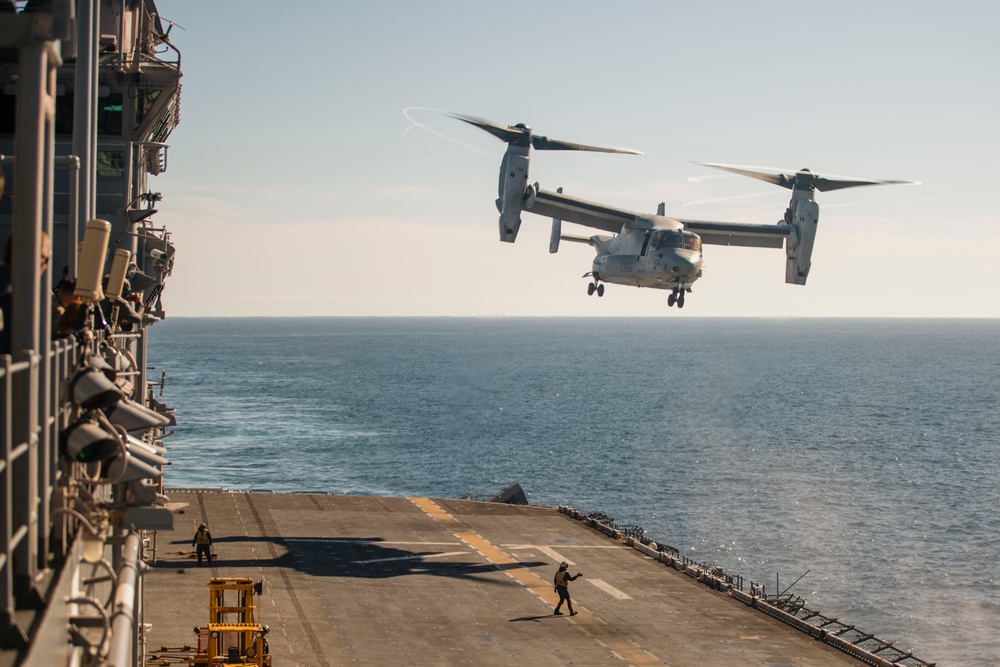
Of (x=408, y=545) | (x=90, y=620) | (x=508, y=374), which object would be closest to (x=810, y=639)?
(x=408, y=545)

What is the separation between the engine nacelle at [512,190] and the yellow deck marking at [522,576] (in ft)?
39.4

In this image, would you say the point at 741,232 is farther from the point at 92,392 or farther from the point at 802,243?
the point at 92,392

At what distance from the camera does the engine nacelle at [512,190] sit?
47.8m

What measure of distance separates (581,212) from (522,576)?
80.0ft

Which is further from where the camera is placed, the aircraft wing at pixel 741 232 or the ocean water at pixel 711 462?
the aircraft wing at pixel 741 232

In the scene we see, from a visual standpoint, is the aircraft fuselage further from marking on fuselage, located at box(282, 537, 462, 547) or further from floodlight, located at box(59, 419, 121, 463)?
floodlight, located at box(59, 419, 121, 463)

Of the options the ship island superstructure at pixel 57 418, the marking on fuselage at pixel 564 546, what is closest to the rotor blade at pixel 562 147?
the marking on fuselage at pixel 564 546

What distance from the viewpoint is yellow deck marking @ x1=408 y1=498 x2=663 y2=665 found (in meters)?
25.9

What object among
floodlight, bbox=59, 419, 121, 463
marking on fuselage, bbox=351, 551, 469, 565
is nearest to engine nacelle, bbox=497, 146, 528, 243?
marking on fuselage, bbox=351, 551, 469, 565

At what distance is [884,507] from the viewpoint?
68312 mm

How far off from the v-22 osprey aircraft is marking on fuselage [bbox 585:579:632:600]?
17660 millimetres

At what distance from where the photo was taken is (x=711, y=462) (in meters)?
87.2

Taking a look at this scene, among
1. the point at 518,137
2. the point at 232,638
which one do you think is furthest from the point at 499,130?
the point at 232,638

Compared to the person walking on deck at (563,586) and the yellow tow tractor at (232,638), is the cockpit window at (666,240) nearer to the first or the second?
the person walking on deck at (563,586)
